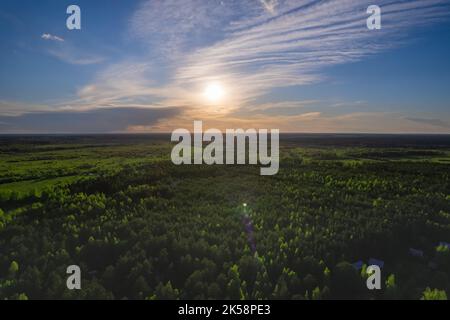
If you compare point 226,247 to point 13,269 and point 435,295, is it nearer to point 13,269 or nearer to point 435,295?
point 435,295

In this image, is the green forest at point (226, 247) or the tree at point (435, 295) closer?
the tree at point (435, 295)

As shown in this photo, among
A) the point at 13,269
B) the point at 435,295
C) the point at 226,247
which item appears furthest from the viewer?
the point at 226,247

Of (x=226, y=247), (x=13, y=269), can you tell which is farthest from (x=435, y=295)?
(x=13, y=269)

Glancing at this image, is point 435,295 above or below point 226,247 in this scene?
below

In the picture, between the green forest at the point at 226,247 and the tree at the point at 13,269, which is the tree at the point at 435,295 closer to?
the green forest at the point at 226,247

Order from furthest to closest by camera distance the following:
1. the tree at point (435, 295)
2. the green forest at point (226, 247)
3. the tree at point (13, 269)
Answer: the tree at point (13, 269), the green forest at point (226, 247), the tree at point (435, 295)

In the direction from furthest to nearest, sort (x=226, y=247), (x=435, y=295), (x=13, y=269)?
(x=226, y=247), (x=13, y=269), (x=435, y=295)

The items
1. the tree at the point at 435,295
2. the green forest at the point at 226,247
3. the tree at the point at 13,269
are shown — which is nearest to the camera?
the tree at the point at 435,295

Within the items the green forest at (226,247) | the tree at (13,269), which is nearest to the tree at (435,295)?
the green forest at (226,247)

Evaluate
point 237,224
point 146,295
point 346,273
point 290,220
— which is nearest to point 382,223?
point 290,220

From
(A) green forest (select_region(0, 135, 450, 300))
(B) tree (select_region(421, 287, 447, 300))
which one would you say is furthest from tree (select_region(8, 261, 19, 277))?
(B) tree (select_region(421, 287, 447, 300))
